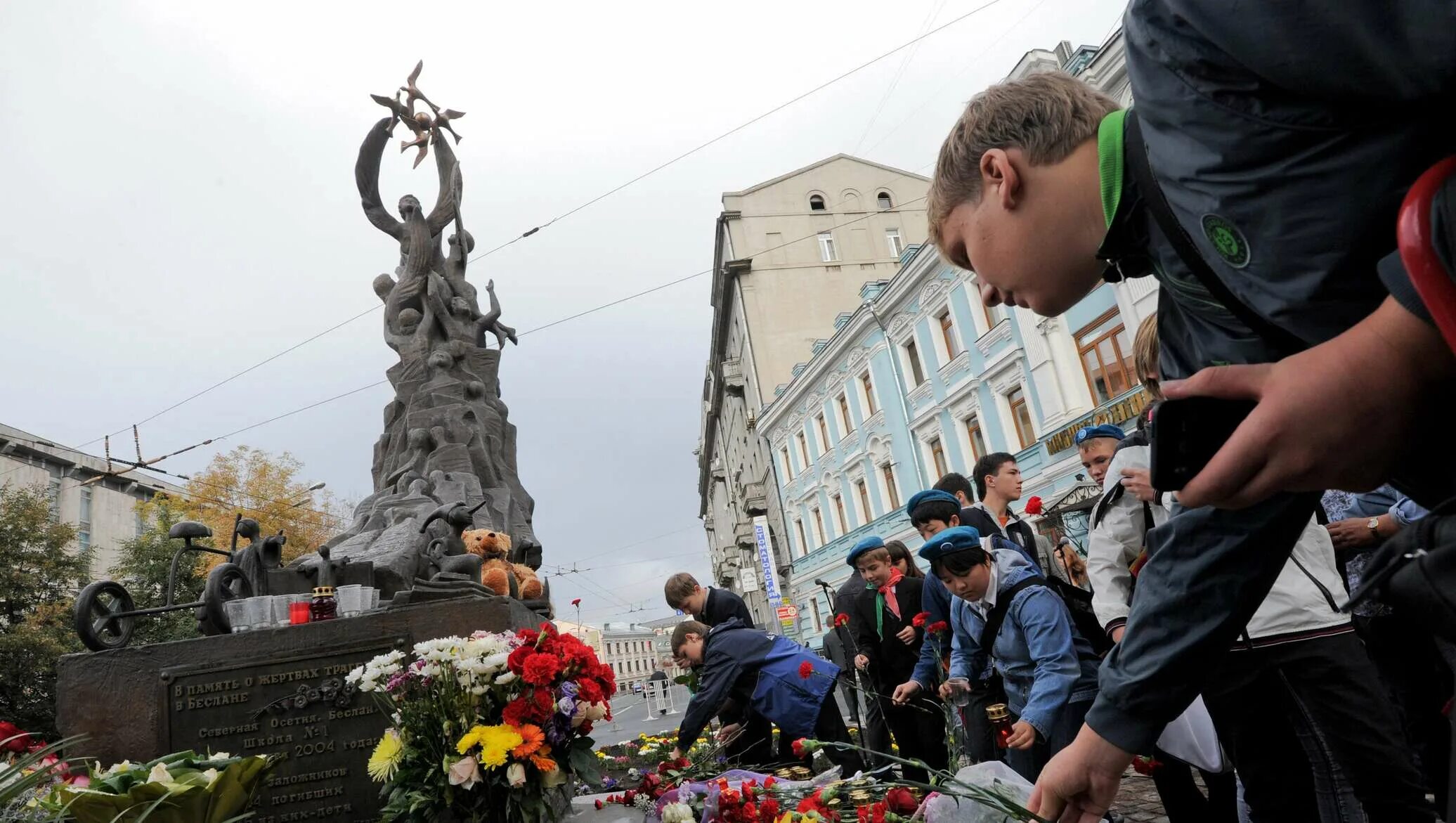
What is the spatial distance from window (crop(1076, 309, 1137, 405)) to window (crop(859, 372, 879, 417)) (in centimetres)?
860

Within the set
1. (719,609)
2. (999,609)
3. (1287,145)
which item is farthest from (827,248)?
(1287,145)

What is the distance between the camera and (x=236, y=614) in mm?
4922

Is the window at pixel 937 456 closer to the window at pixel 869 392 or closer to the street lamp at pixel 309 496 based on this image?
the window at pixel 869 392

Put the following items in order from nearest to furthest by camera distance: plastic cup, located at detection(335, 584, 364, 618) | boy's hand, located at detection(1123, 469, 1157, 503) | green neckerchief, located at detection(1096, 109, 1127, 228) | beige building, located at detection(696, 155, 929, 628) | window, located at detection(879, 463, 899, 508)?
green neckerchief, located at detection(1096, 109, 1127, 228)
boy's hand, located at detection(1123, 469, 1157, 503)
plastic cup, located at detection(335, 584, 364, 618)
window, located at detection(879, 463, 899, 508)
beige building, located at detection(696, 155, 929, 628)

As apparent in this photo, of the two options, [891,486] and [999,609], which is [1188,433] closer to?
[999,609]

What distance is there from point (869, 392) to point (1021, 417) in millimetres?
7187

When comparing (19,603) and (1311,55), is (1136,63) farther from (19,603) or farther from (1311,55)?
(19,603)

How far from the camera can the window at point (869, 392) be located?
25.1 meters

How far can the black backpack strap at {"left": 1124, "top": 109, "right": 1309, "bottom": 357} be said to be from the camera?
93cm

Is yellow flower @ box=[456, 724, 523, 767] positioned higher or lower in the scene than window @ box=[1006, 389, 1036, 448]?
lower

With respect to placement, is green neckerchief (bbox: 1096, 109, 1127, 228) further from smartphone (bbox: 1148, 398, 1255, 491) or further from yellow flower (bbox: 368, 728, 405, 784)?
yellow flower (bbox: 368, 728, 405, 784)

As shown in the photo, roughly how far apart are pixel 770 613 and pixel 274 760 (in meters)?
34.7

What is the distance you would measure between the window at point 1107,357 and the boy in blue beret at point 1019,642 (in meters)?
12.6

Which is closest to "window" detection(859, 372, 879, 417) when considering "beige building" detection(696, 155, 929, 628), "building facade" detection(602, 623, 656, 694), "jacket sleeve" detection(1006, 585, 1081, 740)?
"beige building" detection(696, 155, 929, 628)
